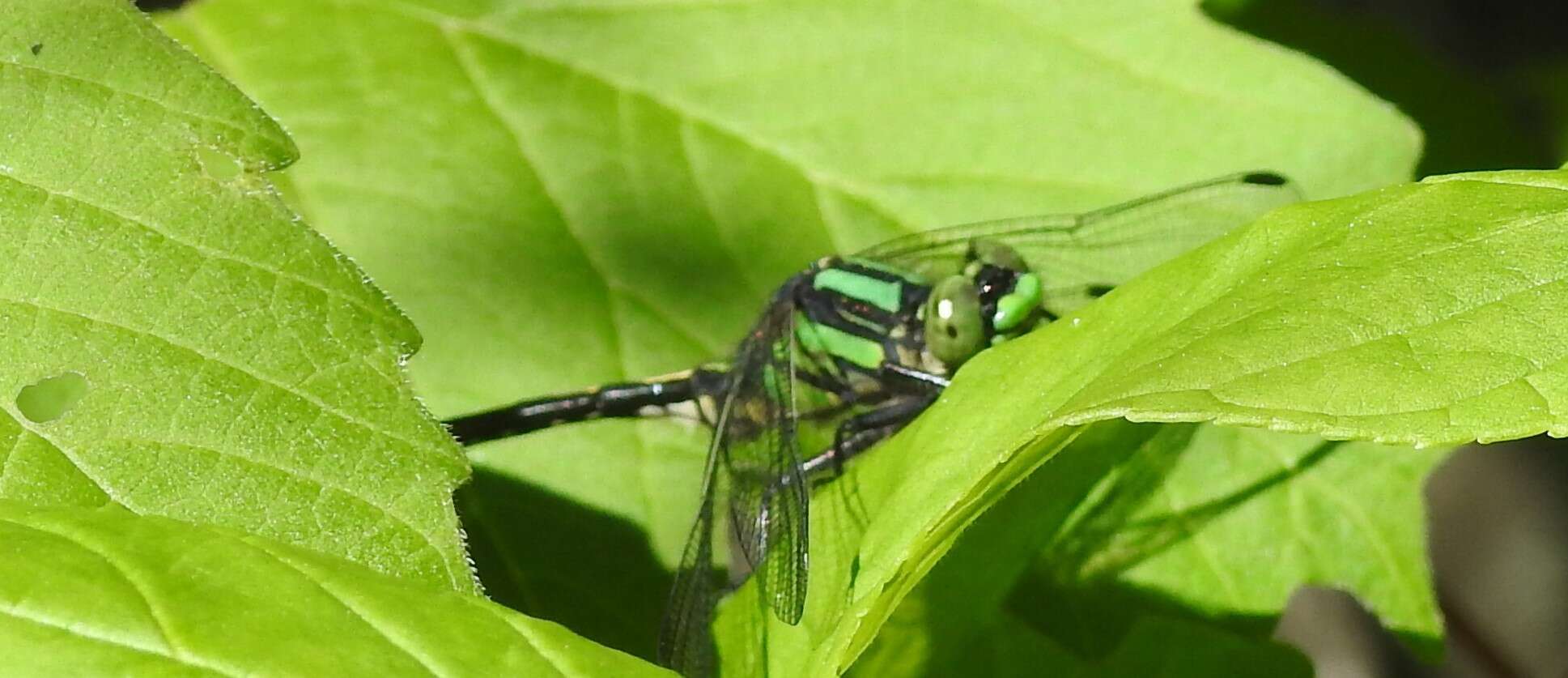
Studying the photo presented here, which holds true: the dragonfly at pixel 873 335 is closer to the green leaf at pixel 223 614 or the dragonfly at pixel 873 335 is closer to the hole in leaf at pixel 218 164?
the hole in leaf at pixel 218 164

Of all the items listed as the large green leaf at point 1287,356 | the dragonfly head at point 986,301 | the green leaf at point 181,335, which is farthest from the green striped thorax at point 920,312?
the green leaf at point 181,335

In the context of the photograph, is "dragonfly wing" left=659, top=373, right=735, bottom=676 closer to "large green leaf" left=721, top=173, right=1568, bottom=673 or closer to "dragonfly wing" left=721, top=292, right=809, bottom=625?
"dragonfly wing" left=721, top=292, right=809, bottom=625

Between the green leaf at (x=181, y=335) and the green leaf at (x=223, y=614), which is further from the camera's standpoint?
the green leaf at (x=181, y=335)

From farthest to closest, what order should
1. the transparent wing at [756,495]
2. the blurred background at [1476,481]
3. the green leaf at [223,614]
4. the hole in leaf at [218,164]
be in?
1. the blurred background at [1476,481]
2. the transparent wing at [756,495]
3. the hole in leaf at [218,164]
4. the green leaf at [223,614]

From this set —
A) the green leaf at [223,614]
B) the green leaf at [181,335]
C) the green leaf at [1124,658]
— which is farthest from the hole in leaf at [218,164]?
the green leaf at [1124,658]

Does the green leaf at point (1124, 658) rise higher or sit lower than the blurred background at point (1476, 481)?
higher

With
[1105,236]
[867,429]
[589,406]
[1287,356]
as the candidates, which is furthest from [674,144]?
[1287,356]

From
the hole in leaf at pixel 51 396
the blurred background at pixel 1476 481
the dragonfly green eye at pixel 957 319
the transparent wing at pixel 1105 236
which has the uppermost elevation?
the hole in leaf at pixel 51 396

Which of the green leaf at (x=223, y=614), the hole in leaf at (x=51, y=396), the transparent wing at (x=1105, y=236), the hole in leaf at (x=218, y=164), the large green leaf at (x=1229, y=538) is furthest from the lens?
the transparent wing at (x=1105, y=236)
